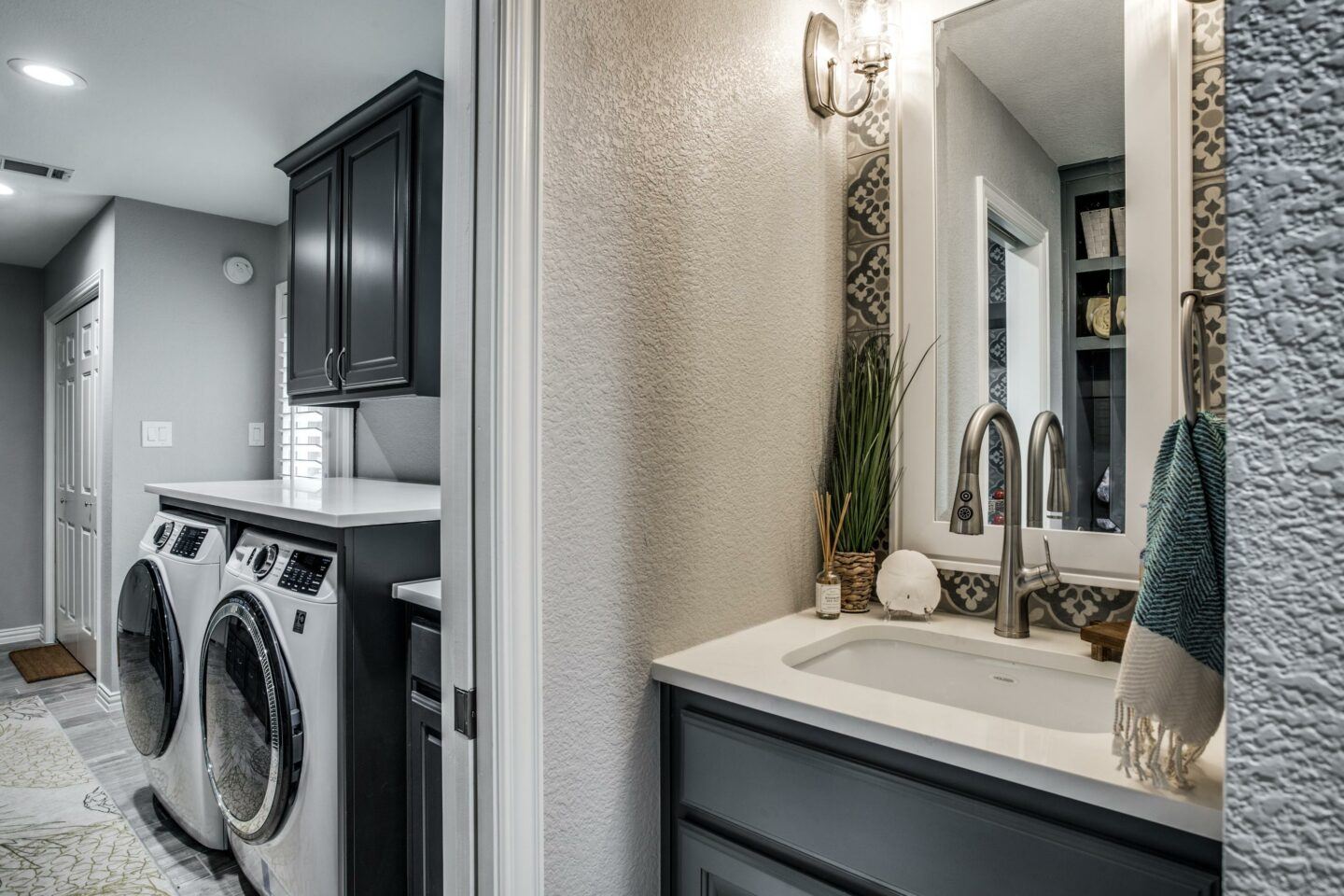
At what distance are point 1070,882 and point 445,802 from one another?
78 centimetres

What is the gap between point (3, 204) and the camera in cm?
354

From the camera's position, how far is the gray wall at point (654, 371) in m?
1.02

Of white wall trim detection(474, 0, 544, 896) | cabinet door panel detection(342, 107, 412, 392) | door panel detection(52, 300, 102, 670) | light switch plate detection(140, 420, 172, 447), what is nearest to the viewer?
white wall trim detection(474, 0, 544, 896)

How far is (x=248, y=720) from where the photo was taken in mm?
1766

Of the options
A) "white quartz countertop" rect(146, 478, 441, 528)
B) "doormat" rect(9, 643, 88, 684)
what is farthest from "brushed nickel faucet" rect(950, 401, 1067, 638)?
"doormat" rect(9, 643, 88, 684)

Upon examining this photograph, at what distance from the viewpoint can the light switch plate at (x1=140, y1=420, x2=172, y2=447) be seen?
3553 millimetres

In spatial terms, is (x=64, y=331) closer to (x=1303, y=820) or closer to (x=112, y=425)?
(x=112, y=425)

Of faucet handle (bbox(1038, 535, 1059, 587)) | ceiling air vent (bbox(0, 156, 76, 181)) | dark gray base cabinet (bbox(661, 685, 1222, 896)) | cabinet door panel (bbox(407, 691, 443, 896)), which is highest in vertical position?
ceiling air vent (bbox(0, 156, 76, 181))

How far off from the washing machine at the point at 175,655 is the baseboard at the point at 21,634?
10.4ft

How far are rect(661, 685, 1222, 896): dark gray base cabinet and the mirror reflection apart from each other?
65 cm

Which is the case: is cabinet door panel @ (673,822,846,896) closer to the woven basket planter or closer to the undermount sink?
the undermount sink

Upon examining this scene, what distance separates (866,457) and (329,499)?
1.45 metres

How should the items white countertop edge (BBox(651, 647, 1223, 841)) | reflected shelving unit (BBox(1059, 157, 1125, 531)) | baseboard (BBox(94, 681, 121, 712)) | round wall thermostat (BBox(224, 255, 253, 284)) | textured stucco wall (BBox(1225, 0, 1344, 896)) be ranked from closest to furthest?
1. textured stucco wall (BBox(1225, 0, 1344, 896))
2. white countertop edge (BBox(651, 647, 1223, 841))
3. reflected shelving unit (BBox(1059, 157, 1125, 531))
4. baseboard (BBox(94, 681, 121, 712))
5. round wall thermostat (BBox(224, 255, 253, 284))

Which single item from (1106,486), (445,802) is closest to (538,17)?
(445,802)
